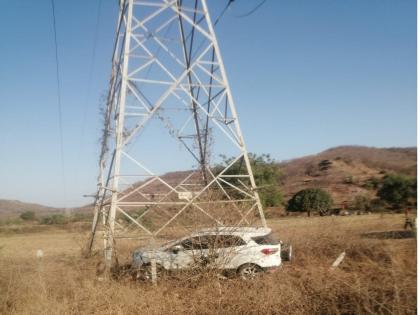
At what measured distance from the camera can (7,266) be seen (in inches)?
343

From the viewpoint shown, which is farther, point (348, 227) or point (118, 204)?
point (348, 227)

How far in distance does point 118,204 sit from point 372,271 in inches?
222

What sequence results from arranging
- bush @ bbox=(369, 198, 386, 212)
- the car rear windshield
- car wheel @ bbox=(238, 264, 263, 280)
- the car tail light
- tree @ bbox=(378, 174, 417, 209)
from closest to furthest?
tree @ bbox=(378, 174, 417, 209)
bush @ bbox=(369, 198, 386, 212)
car wheel @ bbox=(238, 264, 263, 280)
the car tail light
the car rear windshield

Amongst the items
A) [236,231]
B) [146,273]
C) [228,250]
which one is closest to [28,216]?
[146,273]

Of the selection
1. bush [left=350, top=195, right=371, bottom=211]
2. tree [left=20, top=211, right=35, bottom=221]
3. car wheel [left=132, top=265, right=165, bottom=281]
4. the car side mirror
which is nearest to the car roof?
the car side mirror

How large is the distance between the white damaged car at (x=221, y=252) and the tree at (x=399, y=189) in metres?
3.95

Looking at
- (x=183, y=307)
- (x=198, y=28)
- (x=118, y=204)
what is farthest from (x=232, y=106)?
(x=183, y=307)

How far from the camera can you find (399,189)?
3324mm

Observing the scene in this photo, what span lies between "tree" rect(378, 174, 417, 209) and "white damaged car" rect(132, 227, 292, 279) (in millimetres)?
3946

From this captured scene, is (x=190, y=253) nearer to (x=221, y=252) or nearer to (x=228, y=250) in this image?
(x=221, y=252)

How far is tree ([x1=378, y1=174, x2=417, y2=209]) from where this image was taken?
10.5 ft

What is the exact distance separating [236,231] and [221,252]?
80 cm

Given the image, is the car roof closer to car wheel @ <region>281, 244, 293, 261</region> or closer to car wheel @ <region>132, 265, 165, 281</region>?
car wheel @ <region>281, 244, 293, 261</region>

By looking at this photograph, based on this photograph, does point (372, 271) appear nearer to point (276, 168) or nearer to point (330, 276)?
point (330, 276)
